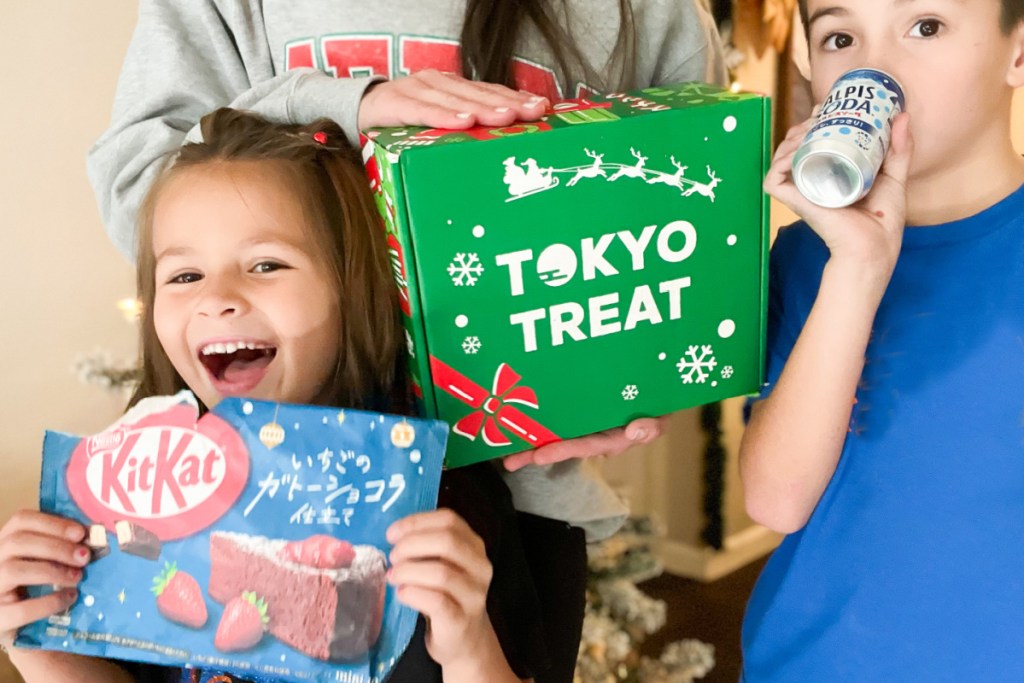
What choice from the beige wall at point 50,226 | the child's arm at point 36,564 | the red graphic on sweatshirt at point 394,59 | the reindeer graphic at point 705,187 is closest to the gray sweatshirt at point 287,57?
the red graphic on sweatshirt at point 394,59

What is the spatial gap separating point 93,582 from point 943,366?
29.0 inches

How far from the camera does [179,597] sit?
0.69m

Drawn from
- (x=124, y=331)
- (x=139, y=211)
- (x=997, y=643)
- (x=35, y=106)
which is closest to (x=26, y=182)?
(x=35, y=106)

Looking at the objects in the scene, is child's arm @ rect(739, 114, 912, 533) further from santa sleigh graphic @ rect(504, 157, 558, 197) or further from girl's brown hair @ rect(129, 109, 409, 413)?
girl's brown hair @ rect(129, 109, 409, 413)

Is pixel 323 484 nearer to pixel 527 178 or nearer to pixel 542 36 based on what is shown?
pixel 527 178

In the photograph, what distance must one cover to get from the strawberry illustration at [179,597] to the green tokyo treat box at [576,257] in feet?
0.74

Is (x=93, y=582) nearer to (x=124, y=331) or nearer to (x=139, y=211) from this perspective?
(x=139, y=211)

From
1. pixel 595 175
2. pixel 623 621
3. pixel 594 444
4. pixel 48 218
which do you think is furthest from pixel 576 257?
pixel 623 621

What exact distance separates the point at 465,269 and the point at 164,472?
0.91 ft

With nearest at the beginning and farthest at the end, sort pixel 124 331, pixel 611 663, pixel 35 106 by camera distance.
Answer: pixel 35 106 → pixel 124 331 → pixel 611 663

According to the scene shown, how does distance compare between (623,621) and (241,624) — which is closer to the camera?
(241,624)

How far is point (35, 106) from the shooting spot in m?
1.46

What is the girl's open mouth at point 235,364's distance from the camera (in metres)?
0.78

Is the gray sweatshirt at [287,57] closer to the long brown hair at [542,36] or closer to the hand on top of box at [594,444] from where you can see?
the long brown hair at [542,36]
